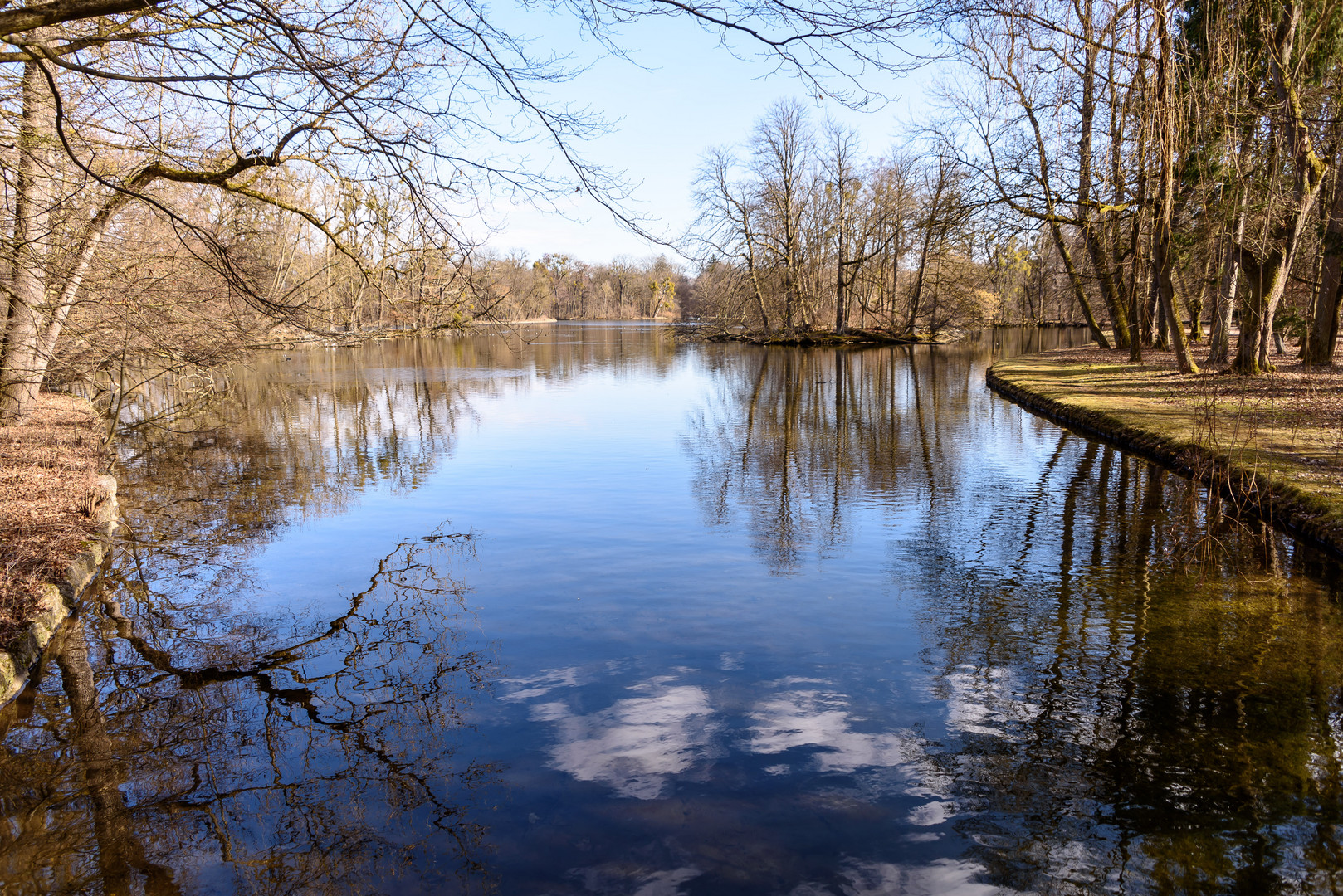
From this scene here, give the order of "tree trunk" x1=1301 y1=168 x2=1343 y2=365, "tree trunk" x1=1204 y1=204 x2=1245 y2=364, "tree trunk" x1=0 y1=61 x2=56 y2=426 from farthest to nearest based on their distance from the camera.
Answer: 1. "tree trunk" x1=1204 y1=204 x2=1245 y2=364
2. "tree trunk" x1=1301 y1=168 x2=1343 y2=365
3. "tree trunk" x1=0 y1=61 x2=56 y2=426

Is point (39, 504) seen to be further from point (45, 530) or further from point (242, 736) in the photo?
point (242, 736)

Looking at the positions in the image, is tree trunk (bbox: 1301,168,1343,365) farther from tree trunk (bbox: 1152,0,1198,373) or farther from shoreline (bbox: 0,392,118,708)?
shoreline (bbox: 0,392,118,708)

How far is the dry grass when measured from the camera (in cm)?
685

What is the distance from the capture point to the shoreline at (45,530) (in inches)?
250

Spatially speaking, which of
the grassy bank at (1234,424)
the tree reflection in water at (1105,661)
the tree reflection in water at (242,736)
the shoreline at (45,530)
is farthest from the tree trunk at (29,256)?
the grassy bank at (1234,424)

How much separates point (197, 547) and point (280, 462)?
18.6 ft

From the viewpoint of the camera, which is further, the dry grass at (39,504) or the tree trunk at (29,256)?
the tree trunk at (29,256)

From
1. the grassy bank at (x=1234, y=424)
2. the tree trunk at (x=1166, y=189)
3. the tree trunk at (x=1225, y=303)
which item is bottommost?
the grassy bank at (x=1234, y=424)

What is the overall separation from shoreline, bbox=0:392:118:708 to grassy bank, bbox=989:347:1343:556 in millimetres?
9656

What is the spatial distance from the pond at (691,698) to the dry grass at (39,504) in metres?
0.55

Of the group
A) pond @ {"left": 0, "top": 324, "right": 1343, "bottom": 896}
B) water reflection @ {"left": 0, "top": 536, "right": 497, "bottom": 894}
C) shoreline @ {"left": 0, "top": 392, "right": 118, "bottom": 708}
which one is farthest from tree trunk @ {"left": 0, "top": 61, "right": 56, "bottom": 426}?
water reflection @ {"left": 0, "top": 536, "right": 497, "bottom": 894}

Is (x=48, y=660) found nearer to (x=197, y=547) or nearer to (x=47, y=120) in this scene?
(x=197, y=547)

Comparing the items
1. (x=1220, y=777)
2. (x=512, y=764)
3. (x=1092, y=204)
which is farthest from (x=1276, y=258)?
(x=512, y=764)

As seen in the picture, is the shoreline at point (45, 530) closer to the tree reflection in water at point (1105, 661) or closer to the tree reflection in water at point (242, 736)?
the tree reflection in water at point (242, 736)
